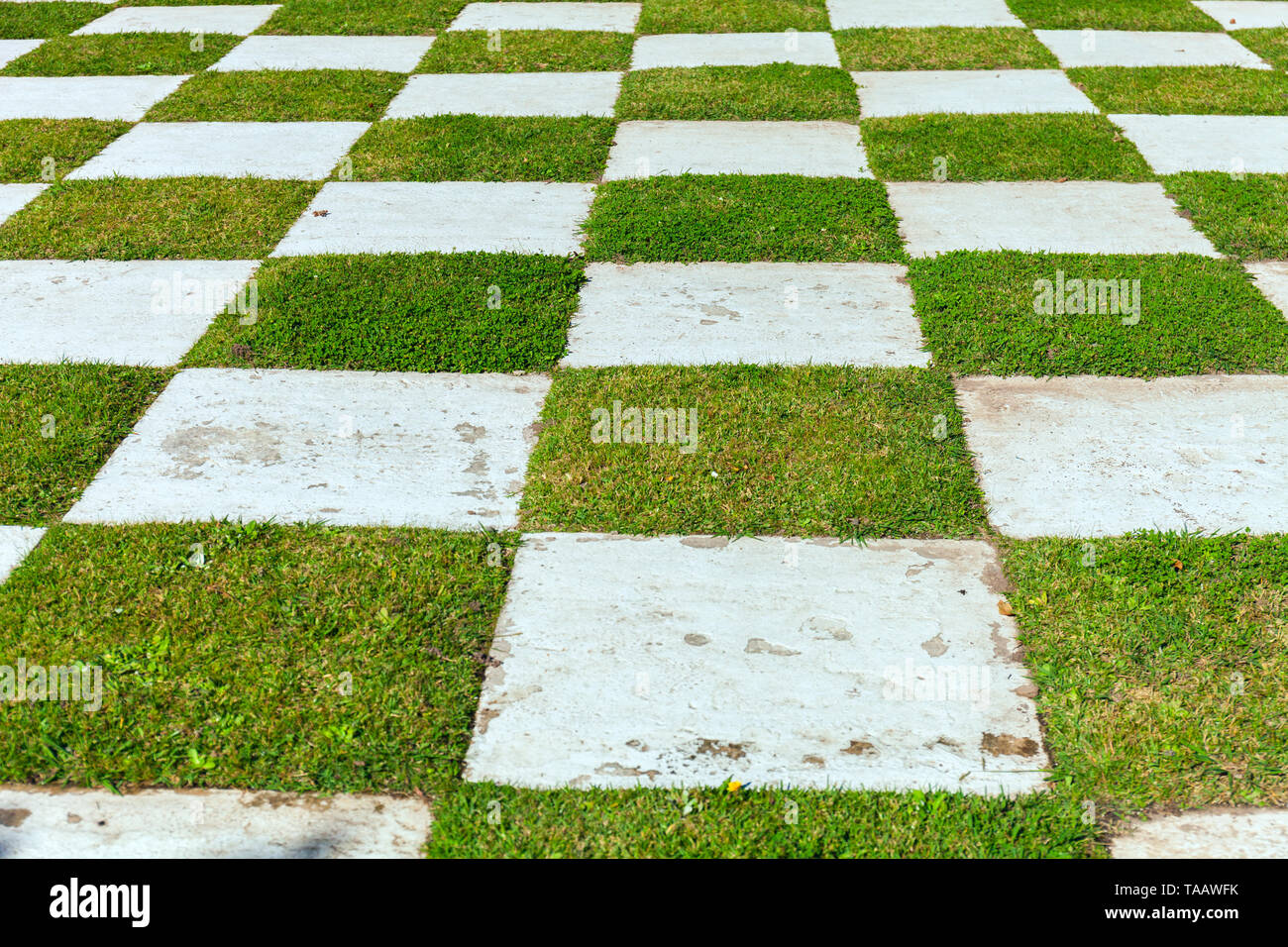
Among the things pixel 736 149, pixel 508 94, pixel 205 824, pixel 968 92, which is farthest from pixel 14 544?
pixel 968 92

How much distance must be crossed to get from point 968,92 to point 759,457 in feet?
16.8

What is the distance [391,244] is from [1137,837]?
480cm

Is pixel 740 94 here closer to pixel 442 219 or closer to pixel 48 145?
pixel 442 219

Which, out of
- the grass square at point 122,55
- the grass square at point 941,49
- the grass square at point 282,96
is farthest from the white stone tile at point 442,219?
the grass square at point 941,49

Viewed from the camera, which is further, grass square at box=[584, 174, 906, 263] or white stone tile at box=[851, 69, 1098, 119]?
white stone tile at box=[851, 69, 1098, 119]

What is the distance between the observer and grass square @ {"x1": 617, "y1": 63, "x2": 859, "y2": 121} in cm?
802

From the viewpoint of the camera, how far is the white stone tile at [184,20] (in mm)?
9875

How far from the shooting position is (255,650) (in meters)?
3.56

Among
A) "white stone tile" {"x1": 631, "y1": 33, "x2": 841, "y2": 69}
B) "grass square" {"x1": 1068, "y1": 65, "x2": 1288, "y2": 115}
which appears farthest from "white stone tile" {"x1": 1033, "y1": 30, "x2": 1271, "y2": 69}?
"white stone tile" {"x1": 631, "y1": 33, "x2": 841, "y2": 69}

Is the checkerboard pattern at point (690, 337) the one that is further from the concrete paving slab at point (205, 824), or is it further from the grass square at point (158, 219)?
the concrete paving slab at point (205, 824)

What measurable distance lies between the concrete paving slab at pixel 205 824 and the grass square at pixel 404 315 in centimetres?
247

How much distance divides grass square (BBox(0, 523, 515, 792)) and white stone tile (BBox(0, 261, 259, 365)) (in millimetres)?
1516

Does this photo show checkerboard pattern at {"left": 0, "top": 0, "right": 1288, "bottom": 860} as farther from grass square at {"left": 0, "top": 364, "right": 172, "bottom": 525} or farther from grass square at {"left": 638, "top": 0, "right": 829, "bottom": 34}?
grass square at {"left": 638, "top": 0, "right": 829, "bottom": 34}
